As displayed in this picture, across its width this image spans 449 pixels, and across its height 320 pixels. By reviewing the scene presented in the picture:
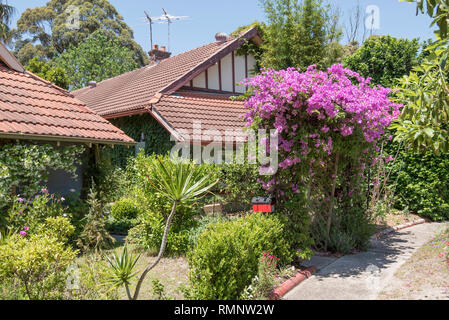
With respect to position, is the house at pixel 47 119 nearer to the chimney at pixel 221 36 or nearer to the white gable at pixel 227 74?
the white gable at pixel 227 74

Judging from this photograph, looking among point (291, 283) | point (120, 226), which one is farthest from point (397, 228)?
point (120, 226)

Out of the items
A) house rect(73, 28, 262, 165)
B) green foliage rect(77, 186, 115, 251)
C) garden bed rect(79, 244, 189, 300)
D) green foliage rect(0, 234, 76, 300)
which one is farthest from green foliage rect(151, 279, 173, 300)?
house rect(73, 28, 262, 165)

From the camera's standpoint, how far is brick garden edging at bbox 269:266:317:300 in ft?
18.0

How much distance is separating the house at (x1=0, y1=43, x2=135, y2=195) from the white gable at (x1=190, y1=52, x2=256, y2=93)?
6777mm

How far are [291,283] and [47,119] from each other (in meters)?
6.16

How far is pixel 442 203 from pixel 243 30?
1117 centimetres

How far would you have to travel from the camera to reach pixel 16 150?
7.00 m

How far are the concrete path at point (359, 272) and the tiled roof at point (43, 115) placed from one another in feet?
18.0

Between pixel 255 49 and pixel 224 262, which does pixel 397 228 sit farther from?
pixel 255 49

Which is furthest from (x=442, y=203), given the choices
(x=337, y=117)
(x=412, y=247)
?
(x=337, y=117)

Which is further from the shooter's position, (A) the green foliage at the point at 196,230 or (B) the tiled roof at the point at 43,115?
(A) the green foliage at the point at 196,230

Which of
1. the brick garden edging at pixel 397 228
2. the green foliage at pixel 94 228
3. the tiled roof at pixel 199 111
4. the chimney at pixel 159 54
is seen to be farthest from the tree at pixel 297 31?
the green foliage at pixel 94 228

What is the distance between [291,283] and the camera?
19.7ft

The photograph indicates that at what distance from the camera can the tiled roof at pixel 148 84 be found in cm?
1511
